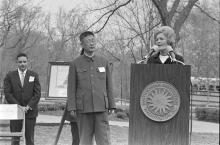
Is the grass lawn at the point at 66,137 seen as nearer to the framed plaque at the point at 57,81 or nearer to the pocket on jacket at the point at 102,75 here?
the framed plaque at the point at 57,81

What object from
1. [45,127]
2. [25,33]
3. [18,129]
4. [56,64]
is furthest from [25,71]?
[25,33]

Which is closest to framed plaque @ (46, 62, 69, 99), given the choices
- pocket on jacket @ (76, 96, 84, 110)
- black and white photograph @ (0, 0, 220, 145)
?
black and white photograph @ (0, 0, 220, 145)

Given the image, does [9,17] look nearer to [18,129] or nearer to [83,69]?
[18,129]

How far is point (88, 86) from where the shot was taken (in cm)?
568

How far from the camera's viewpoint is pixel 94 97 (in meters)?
Answer: 5.68

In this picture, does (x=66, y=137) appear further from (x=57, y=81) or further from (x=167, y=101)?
(x=167, y=101)

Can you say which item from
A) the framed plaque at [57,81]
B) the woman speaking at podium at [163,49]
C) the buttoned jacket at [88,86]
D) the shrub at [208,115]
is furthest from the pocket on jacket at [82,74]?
the shrub at [208,115]

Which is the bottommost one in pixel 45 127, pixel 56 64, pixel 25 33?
pixel 45 127

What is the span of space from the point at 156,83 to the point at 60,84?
20.9 feet

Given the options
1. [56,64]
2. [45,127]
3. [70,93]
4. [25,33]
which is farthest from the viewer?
[25,33]

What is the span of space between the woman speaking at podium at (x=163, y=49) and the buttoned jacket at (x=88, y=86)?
1.12m

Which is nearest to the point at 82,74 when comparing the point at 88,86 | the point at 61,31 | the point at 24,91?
the point at 88,86

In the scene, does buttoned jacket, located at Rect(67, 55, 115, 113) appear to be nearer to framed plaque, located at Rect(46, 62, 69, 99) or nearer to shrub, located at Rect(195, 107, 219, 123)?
framed plaque, located at Rect(46, 62, 69, 99)

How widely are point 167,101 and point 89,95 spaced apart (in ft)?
4.40
